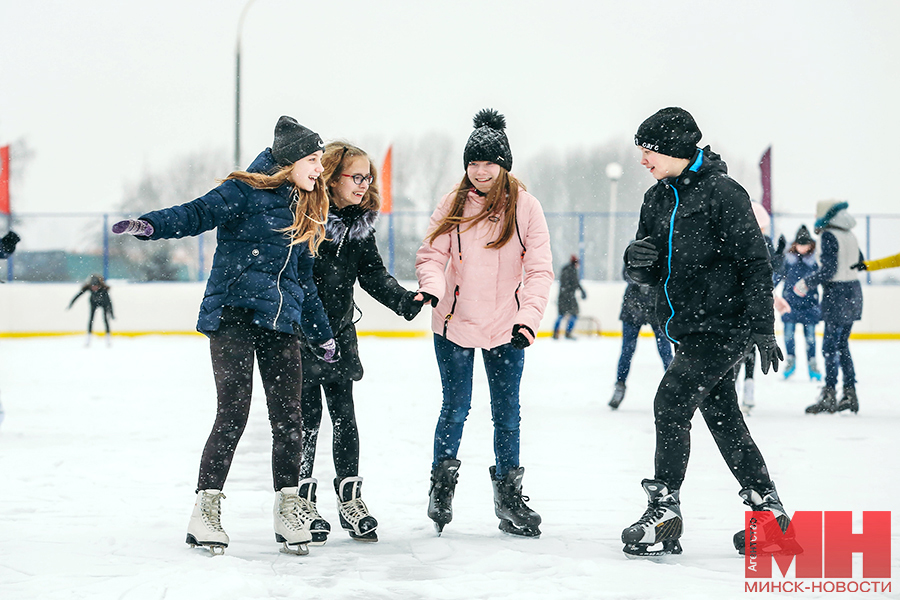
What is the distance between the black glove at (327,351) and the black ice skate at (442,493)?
0.57m

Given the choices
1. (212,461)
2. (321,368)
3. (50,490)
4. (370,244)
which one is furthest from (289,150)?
(50,490)

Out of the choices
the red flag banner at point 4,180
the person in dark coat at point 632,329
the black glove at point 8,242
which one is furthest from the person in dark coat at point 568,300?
the black glove at point 8,242

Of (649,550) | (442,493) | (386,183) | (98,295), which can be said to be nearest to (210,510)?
(442,493)

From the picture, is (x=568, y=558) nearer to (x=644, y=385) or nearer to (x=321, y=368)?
(x=321, y=368)

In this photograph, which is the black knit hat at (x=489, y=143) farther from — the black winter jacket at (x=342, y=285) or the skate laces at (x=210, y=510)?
the skate laces at (x=210, y=510)

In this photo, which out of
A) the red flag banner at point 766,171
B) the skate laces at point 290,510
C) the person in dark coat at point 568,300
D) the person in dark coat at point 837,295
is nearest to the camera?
the skate laces at point 290,510

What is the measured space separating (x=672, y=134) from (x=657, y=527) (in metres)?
1.28

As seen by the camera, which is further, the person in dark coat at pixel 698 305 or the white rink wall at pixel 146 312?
the white rink wall at pixel 146 312

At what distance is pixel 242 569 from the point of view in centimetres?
280

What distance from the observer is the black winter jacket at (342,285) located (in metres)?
3.30

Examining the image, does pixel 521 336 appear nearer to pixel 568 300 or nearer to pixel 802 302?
pixel 802 302

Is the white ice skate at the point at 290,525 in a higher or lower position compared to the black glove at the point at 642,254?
lower

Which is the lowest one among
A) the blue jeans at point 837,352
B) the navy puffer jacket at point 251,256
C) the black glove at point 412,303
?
the blue jeans at point 837,352

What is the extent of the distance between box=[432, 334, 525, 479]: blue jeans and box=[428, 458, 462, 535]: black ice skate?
0.13 ft
